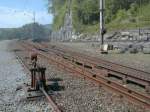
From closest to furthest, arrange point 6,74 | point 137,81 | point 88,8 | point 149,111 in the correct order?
point 149,111
point 137,81
point 6,74
point 88,8

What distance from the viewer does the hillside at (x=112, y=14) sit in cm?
7269

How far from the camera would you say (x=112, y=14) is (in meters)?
87.2

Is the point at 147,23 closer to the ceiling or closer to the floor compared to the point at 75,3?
closer to the floor

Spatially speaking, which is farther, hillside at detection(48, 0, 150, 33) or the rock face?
the rock face

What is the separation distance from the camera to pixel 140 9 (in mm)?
78000

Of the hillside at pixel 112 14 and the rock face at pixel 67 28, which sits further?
the rock face at pixel 67 28

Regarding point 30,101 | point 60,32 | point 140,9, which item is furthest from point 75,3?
point 30,101

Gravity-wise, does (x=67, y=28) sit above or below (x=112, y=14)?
below

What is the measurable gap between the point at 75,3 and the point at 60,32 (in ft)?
58.6

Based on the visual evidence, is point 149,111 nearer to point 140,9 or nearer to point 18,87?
point 18,87

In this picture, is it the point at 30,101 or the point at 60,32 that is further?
the point at 60,32

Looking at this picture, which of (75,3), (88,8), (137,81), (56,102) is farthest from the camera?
(75,3)

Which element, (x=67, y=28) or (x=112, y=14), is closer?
(x=112, y=14)

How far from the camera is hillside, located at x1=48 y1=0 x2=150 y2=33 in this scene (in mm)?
72688
